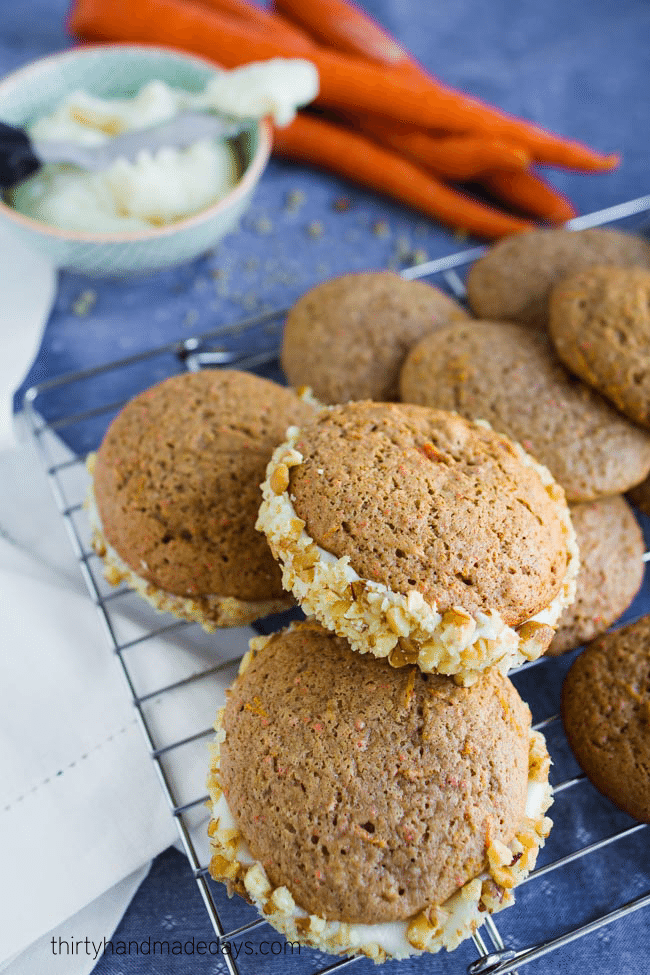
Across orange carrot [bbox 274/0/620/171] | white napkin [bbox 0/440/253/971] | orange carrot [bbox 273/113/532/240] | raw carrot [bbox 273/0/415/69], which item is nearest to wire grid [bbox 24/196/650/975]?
white napkin [bbox 0/440/253/971]

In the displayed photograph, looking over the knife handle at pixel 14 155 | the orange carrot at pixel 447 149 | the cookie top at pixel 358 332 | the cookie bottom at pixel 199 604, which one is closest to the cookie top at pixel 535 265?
the cookie top at pixel 358 332

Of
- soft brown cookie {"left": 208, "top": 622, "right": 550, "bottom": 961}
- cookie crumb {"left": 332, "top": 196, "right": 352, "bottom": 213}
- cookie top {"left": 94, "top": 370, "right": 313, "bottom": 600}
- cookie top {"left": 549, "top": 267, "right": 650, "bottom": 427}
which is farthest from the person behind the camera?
cookie crumb {"left": 332, "top": 196, "right": 352, "bottom": 213}

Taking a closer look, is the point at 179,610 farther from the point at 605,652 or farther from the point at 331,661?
the point at 605,652

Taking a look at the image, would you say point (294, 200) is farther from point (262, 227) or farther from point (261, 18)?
point (261, 18)

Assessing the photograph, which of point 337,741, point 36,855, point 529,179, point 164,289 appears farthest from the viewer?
point 529,179

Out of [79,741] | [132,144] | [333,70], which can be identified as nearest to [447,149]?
[333,70]

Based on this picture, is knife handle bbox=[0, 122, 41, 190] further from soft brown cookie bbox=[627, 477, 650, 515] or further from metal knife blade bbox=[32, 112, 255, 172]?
soft brown cookie bbox=[627, 477, 650, 515]

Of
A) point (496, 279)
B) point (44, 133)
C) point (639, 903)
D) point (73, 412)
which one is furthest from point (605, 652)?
point (44, 133)
